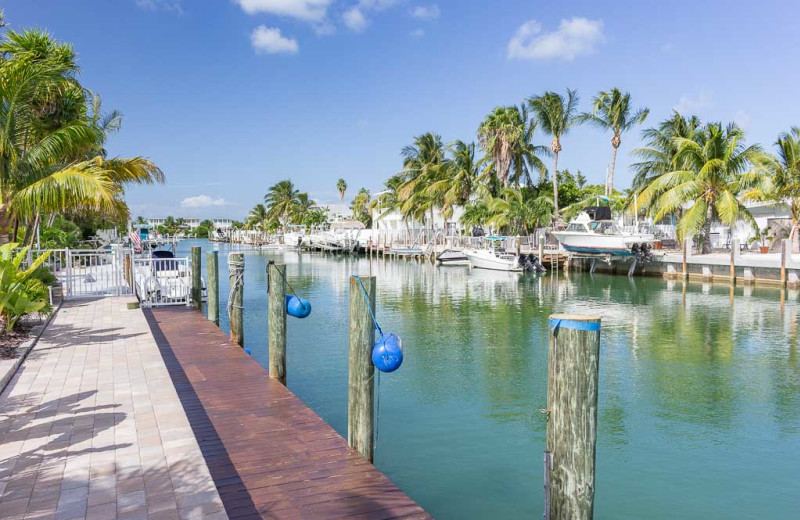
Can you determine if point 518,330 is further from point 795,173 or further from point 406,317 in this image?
point 795,173

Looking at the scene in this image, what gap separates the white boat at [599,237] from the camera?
111ft

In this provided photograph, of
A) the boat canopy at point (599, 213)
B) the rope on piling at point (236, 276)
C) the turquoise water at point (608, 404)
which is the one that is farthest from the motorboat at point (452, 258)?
the rope on piling at point (236, 276)

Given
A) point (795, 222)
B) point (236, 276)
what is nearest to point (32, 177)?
point (236, 276)

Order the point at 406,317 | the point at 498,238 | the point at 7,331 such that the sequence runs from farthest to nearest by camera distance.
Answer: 1. the point at 498,238
2. the point at 406,317
3. the point at 7,331

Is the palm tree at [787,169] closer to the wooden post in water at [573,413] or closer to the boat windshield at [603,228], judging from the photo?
the boat windshield at [603,228]

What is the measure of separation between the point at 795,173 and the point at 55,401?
3581 centimetres

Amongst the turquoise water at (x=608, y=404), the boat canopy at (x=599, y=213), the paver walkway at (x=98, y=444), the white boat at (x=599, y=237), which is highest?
the boat canopy at (x=599, y=213)

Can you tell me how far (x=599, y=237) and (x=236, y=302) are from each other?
89.4 ft

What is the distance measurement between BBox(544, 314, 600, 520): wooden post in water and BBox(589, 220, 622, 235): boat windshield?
32817 mm

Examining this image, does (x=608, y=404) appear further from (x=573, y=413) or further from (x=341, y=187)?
(x=341, y=187)

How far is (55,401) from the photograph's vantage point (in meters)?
6.93

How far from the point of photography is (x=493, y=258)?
39875 mm

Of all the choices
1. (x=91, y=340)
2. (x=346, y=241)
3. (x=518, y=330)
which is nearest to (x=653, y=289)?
(x=518, y=330)

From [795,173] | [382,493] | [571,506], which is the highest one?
[795,173]
